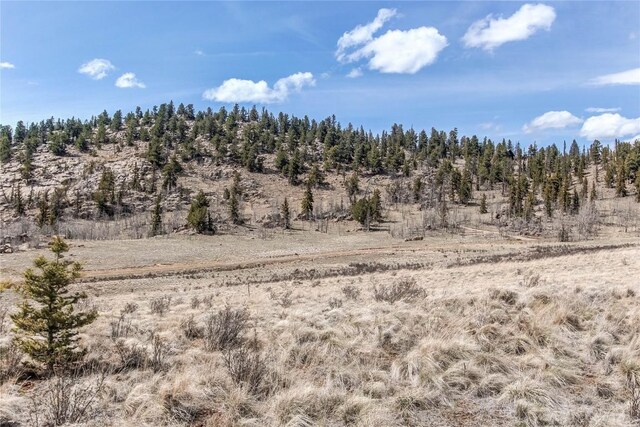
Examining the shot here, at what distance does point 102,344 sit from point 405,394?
6176 mm

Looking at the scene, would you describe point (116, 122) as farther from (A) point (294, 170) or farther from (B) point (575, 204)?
(B) point (575, 204)

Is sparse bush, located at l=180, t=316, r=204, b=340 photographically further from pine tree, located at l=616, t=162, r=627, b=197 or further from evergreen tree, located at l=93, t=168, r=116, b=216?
pine tree, located at l=616, t=162, r=627, b=197

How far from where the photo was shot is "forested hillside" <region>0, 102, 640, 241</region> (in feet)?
337

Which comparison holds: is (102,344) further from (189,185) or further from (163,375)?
(189,185)

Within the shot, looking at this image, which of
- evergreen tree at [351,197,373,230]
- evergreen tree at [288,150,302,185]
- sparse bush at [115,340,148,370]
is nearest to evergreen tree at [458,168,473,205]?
evergreen tree at [351,197,373,230]

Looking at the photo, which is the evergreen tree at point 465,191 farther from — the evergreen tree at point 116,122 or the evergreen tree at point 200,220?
the evergreen tree at point 116,122

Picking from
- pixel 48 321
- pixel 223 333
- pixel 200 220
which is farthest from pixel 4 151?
pixel 223 333

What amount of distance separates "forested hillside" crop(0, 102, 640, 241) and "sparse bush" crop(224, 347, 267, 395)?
80032 millimetres

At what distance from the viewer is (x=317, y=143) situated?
570 ft

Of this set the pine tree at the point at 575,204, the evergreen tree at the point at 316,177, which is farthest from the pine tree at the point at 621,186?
the evergreen tree at the point at 316,177

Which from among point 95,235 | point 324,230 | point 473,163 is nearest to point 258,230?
point 324,230

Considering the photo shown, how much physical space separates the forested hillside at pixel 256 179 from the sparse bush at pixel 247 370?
80032 mm

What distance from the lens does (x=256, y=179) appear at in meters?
136

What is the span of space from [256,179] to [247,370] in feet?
432
